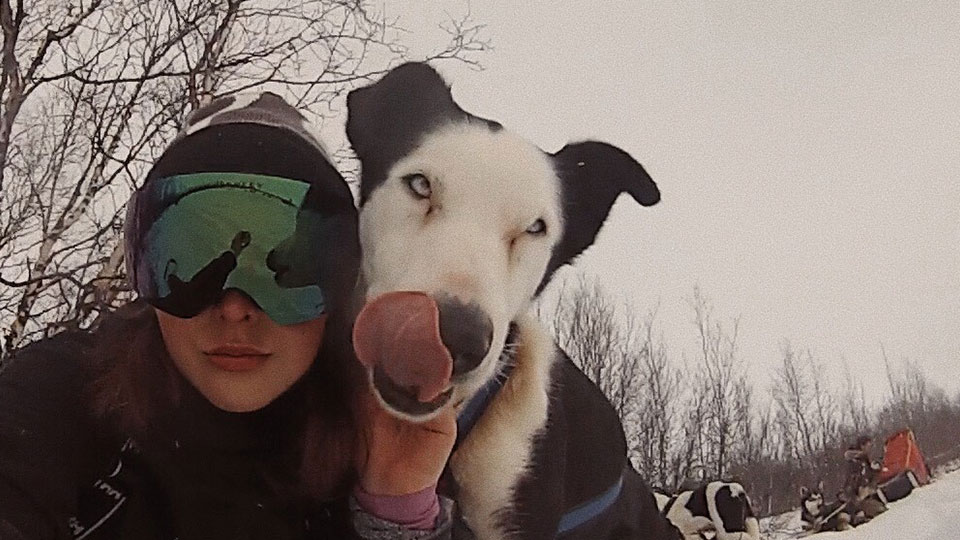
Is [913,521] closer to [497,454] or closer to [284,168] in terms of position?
[497,454]

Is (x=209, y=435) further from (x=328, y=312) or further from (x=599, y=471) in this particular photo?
(x=599, y=471)

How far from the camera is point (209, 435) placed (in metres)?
0.44

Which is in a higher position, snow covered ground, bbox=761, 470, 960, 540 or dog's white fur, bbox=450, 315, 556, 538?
dog's white fur, bbox=450, 315, 556, 538

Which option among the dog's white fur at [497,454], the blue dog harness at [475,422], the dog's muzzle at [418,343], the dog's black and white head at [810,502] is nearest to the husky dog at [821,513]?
the dog's black and white head at [810,502]

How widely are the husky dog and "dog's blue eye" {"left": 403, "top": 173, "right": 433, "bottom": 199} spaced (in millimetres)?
659

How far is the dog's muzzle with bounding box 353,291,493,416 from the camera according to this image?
1.26ft

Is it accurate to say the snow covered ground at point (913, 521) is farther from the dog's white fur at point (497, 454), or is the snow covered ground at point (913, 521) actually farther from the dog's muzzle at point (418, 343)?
the dog's muzzle at point (418, 343)

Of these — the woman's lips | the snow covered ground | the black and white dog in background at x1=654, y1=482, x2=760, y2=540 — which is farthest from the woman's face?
the snow covered ground

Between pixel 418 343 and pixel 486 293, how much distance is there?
0.04 meters

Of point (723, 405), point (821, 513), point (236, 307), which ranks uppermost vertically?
point (236, 307)

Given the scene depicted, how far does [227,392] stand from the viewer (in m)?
0.43

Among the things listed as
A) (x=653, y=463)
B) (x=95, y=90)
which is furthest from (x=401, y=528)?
(x=95, y=90)

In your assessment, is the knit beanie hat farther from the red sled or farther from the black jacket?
the red sled

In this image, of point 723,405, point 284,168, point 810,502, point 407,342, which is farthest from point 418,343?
point 810,502
